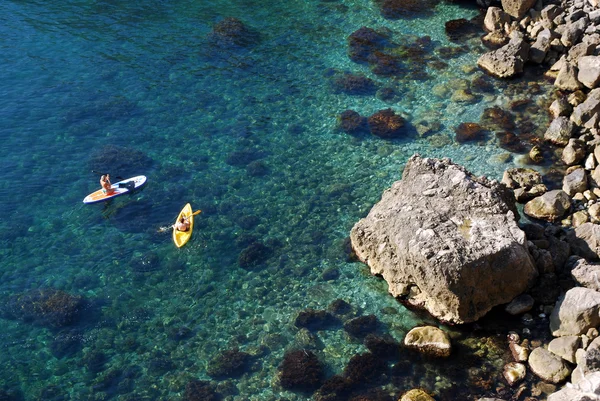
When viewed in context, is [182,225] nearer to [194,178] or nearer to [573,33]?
[194,178]

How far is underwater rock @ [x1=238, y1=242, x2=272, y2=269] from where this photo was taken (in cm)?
2695

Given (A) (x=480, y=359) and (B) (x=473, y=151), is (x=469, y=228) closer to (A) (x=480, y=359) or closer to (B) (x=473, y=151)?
(A) (x=480, y=359)

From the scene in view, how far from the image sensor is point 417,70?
3722cm

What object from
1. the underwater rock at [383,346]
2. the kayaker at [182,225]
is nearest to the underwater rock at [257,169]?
the kayaker at [182,225]

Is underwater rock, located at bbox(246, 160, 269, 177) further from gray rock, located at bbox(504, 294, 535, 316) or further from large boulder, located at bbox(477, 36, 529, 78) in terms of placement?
large boulder, located at bbox(477, 36, 529, 78)

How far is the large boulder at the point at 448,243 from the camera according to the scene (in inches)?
893

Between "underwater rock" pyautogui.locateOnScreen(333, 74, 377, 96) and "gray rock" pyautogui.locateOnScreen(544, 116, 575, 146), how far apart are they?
10.00 m

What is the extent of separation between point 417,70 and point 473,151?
316 inches

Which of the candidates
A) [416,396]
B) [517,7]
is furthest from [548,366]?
[517,7]

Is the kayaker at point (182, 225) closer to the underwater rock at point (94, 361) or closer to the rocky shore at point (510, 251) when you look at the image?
the underwater rock at point (94, 361)

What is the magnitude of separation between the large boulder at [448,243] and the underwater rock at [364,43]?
14.7 m

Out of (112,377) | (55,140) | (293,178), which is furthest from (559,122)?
(55,140)

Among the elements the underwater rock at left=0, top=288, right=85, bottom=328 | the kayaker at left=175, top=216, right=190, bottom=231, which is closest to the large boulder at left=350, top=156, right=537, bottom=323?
the kayaker at left=175, top=216, right=190, bottom=231

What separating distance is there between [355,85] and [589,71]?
40.1 ft
